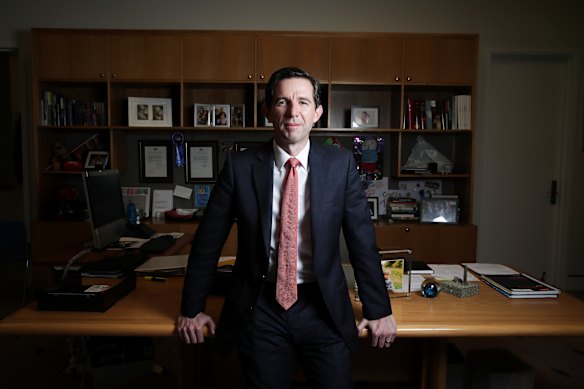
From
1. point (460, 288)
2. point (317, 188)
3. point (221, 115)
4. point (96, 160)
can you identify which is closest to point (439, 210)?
point (221, 115)

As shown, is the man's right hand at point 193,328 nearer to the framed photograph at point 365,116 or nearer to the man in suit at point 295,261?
the man in suit at point 295,261

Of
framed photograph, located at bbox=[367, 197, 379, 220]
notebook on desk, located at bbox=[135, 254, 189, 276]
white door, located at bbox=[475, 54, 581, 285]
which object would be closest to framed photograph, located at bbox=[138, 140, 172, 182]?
framed photograph, located at bbox=[367, 197, 379, 220]

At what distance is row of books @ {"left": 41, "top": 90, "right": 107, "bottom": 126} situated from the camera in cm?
365

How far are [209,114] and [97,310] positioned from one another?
256 centimetres

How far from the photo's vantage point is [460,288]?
5.47 feet

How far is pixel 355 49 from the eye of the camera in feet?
12.0

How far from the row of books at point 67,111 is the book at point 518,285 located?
323 cm

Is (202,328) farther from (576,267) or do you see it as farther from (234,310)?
(576,267)

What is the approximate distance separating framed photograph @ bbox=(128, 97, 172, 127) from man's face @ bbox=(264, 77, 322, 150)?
2.67 metres

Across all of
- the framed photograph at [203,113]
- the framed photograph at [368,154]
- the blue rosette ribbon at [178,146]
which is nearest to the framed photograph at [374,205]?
the framed photograph at [368,154]

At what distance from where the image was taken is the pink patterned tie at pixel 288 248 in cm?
134

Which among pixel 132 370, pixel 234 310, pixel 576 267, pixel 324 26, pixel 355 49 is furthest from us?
pixel 576 267

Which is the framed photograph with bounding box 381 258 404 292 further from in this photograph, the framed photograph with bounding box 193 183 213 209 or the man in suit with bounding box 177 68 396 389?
the framed photograph with bounding box 193 183 213 209

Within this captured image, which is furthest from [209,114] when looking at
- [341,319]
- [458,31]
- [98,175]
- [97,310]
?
[341,319]
